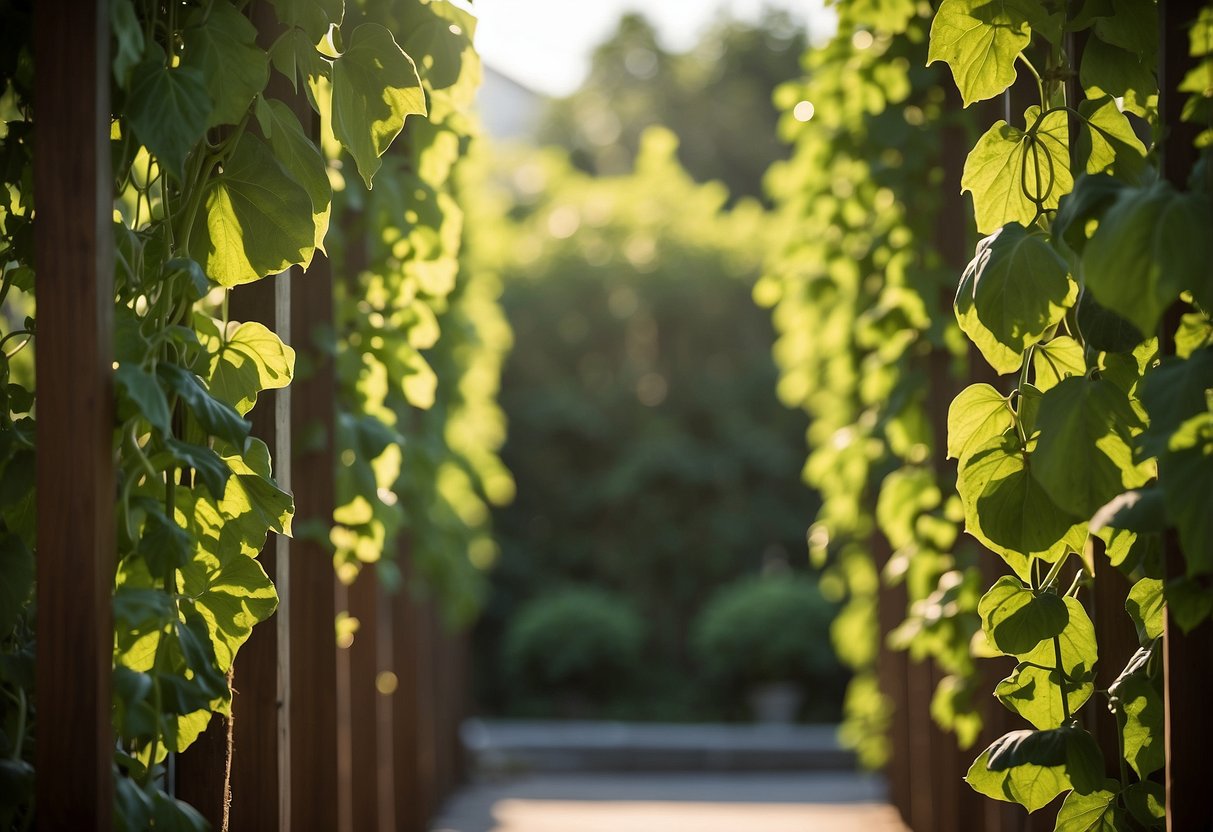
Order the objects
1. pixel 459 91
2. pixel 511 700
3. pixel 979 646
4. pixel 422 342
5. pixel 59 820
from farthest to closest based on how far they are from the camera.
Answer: pixel 511 700
pixel 422 342
pixel 979 646
pixel 459 91
pixel 59 820

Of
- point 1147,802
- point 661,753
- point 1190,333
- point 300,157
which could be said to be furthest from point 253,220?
point 661,753

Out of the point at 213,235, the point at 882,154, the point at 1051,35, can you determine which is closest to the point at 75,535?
the point at 213,235

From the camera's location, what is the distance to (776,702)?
11.6 meters

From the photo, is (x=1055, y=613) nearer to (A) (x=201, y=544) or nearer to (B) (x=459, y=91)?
(A) (x=201, y=544)

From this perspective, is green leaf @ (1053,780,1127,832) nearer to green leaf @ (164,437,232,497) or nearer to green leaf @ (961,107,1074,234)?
green leaf @ (961,107,1074,234)

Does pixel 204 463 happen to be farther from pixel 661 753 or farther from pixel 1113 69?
pixel 661 753

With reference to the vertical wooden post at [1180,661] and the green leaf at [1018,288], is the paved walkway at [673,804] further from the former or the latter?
the green leaf at [1018,288]

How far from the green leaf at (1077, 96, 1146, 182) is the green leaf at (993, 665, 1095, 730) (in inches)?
27.8

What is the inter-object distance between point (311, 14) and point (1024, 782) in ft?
4.75

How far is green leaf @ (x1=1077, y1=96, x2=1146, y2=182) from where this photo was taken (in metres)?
1.73

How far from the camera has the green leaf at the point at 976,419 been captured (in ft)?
5.69

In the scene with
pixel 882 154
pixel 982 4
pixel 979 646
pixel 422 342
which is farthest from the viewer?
pixel 882 154

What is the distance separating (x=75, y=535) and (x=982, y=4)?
1.36 m

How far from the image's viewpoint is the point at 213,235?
1.75 m
